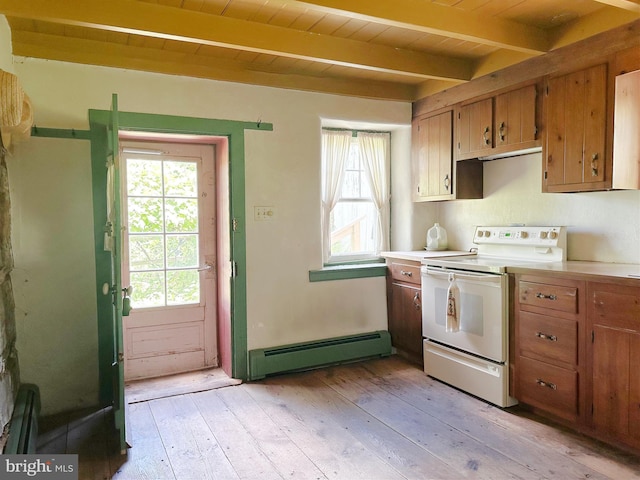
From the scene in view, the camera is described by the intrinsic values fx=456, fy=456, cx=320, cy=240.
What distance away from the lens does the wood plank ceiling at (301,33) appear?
8.02ft

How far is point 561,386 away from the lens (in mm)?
2633

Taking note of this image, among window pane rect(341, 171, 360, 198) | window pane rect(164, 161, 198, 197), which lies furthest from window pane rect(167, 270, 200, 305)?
window pane rect(341, 171, 360, 198)

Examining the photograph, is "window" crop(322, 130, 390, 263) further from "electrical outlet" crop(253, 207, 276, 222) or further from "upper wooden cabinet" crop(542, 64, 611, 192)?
"upper wooden cabinet" crop(542, 64, 611, 192)

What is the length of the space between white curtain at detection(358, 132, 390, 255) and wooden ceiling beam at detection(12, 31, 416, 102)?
422 mm

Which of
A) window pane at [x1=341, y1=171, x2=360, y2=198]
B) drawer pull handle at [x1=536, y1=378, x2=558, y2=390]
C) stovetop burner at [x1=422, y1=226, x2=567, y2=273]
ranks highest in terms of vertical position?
window pane at [x1=341, y1=171, x2=360, y2=198]

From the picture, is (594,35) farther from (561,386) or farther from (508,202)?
(561,386)

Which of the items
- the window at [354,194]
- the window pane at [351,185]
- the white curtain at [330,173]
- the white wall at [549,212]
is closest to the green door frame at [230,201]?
the white curtain at [330,173]

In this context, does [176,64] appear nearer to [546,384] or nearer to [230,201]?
[230,201]

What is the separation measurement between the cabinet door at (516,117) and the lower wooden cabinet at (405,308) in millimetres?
1173

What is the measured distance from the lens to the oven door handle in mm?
2955

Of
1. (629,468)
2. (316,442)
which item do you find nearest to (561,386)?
(629,468)

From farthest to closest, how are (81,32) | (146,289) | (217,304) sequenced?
(217,304) < (146,289) < (81,32)

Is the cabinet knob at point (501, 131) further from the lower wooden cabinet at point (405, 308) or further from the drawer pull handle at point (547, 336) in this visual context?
the drawer pull handle at point (547, 336)

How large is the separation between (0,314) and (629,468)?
3207 mm
